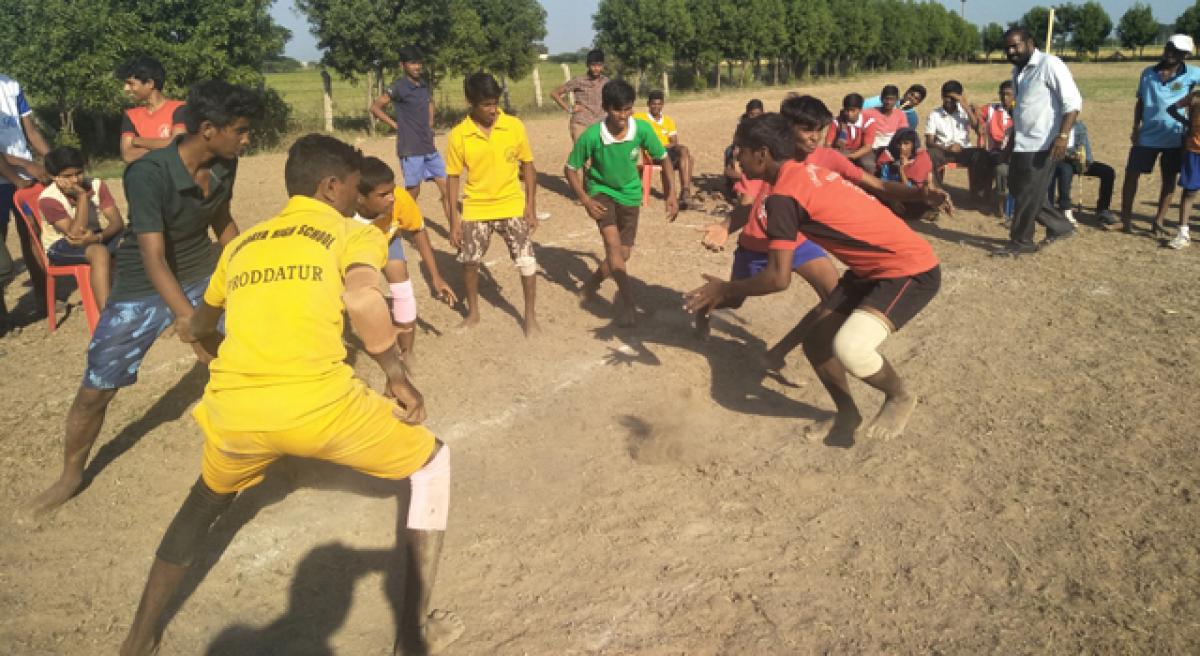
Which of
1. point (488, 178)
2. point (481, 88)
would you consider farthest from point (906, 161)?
point (481, 88)

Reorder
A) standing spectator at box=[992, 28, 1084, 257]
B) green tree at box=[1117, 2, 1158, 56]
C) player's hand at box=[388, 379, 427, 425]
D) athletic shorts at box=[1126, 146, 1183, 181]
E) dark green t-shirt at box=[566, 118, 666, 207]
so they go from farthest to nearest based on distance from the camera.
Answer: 1. green tree at box=[1117, 2, 1158, 56]
2. athletic shorts at box=[1126, 146, 1183, 181]
3. standing spectator at box=[992, 28, 1084, 257]
4. dark green t-shirt at box=[566, 118, 666, 207]
5. player's hand at box=[388, 379, 427, 425]

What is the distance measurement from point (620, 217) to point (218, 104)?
12.5ft

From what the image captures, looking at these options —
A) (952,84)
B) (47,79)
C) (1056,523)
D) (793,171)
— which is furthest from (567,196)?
(47,79)

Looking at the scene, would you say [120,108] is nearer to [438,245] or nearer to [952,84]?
[438,245]

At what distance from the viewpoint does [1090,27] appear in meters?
81.8

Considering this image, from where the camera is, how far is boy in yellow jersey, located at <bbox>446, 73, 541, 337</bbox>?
21.9ft

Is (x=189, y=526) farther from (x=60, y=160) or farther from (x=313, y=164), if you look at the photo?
(x=60, y=160)

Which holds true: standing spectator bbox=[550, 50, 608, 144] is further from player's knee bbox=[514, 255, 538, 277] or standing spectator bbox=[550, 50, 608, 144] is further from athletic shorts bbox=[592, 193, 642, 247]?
A: player's knee bbox=[514, 255, 538, 277]

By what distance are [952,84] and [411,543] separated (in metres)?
11.3

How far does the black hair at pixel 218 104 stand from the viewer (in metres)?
4.15

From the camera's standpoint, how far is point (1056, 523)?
4.11 m

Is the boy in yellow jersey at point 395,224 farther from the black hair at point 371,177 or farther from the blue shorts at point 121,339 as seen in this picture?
the blue shorts at point 121,339

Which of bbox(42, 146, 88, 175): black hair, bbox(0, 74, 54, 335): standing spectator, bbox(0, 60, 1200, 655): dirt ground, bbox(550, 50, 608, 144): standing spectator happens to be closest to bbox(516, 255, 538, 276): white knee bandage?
bbox(0, 60, 1200, 655): dirt ground

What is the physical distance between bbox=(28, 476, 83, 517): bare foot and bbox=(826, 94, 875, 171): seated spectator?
9666mm
